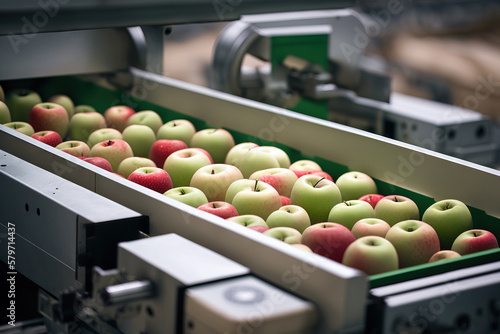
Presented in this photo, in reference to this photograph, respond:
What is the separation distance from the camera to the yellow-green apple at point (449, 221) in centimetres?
134

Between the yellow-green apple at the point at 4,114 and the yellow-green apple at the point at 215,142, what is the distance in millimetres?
523

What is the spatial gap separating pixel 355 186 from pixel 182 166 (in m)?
0.39

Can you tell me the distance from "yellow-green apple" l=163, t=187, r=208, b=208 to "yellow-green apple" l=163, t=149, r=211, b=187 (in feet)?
0.58

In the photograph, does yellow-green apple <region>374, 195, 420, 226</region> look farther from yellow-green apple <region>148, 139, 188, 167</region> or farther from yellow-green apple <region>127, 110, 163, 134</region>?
yellow-green apple <region>127, 110, 163, 134</region>

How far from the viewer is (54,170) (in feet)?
4.87

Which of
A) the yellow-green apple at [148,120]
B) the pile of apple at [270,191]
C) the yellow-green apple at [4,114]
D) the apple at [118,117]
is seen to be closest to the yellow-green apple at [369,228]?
the pile of apple at [270,191]

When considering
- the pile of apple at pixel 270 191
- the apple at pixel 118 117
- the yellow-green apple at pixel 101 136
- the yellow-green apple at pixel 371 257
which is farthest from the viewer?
the apple at pixel 118 117

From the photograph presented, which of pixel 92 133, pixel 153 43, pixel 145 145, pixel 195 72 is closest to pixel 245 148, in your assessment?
pixel 145 145

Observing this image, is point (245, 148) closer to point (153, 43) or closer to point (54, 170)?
point (54, 170)

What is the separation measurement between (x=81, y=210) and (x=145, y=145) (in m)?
0.69

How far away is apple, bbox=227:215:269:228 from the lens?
1.27 meters

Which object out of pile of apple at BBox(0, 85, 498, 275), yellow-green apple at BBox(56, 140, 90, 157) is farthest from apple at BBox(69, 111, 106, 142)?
yellow-green apple at BBox(56, 140, 90, 157)

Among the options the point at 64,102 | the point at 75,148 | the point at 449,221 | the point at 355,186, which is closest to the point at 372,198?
the point at 355,186

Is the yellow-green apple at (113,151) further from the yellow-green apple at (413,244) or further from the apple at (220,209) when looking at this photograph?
the yellow-green apple at (413,244)
